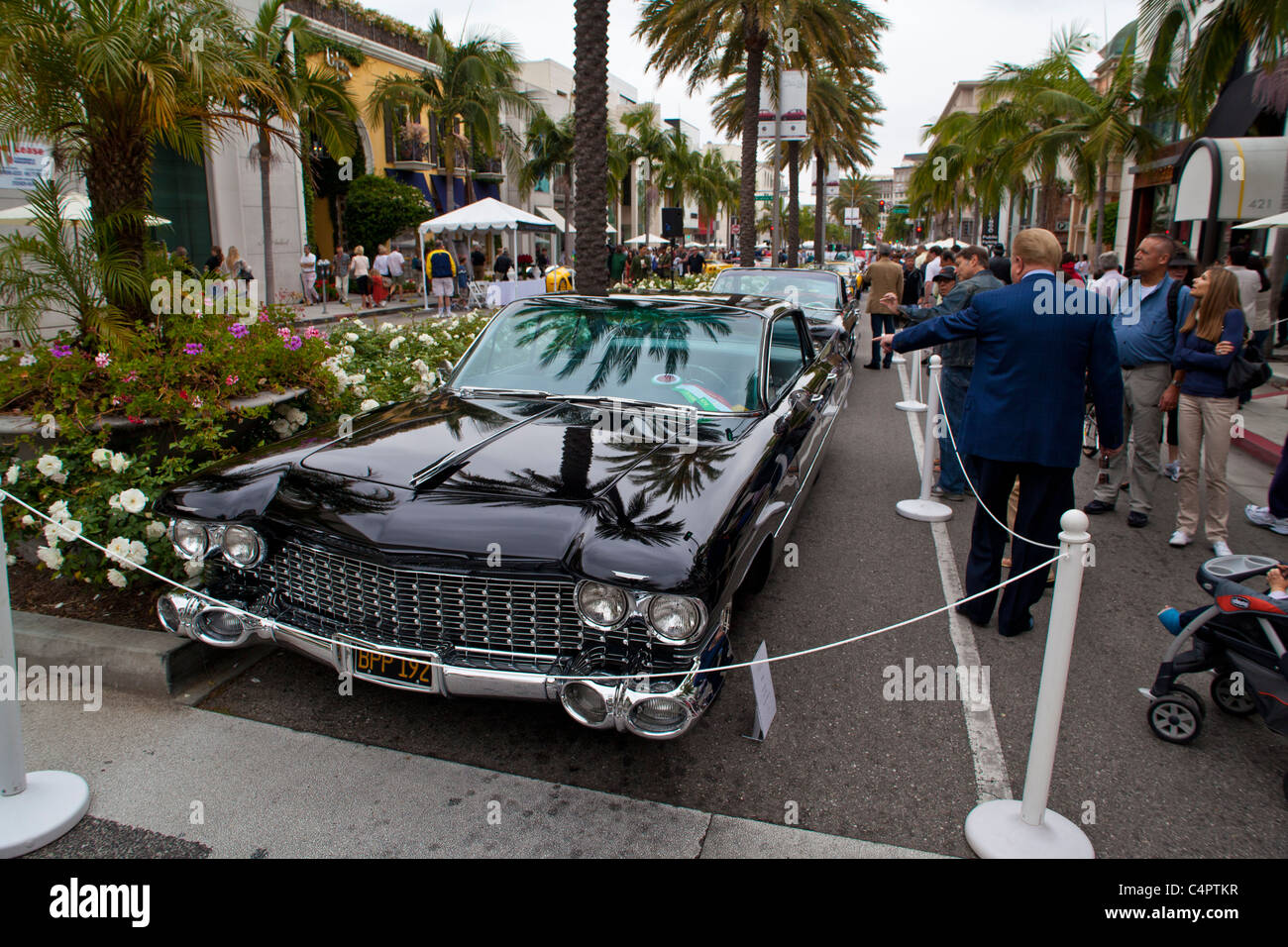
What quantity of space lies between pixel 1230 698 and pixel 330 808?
369cm

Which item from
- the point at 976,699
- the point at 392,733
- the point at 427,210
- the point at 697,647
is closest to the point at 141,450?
the point at 392,733

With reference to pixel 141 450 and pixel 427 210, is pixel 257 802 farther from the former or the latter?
pixel 427 210

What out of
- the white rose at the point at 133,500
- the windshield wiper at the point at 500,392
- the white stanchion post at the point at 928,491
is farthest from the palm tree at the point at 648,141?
the white rose at the point at 133,500

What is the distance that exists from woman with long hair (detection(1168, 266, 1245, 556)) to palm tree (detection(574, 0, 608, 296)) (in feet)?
23.6

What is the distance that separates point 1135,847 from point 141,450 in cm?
491

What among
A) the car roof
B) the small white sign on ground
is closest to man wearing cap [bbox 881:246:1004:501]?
the car roof

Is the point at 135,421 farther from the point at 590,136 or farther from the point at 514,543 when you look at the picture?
the point at 590,136

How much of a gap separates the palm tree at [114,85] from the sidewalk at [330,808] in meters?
2.96

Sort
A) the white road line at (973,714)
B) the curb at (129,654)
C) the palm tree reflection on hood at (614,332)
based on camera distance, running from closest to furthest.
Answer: the white road line at (973,714) < the curb at (129,654) < the palm tree reflection on hood at (614,332)

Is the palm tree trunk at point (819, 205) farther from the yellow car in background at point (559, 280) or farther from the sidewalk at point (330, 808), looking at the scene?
the sidewalk at point (330, 808)

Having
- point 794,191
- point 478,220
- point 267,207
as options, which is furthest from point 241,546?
point 794,191

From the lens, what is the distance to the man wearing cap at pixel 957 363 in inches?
260

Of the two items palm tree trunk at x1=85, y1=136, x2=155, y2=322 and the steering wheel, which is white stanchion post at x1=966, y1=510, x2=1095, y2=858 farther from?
palm tree trunk at x1=85, y1=136, x2=155, y2=322
